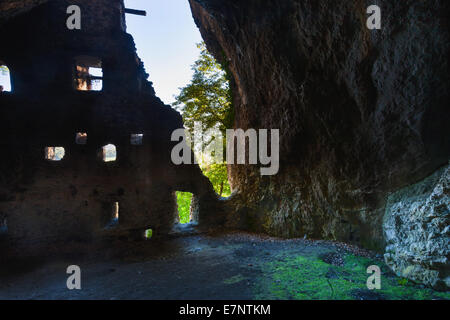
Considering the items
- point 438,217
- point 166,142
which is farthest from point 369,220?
point 166,142

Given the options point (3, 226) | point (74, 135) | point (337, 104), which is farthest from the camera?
point (74, 135)

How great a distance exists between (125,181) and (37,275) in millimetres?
3651

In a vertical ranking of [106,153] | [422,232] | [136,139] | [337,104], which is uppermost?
[337,104]

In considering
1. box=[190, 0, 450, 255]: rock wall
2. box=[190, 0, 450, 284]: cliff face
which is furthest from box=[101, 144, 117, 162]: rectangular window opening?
box=[190, 0, 450, 284]: cliff face

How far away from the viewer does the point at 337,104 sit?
7012 mm

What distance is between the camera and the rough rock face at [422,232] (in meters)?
4.27

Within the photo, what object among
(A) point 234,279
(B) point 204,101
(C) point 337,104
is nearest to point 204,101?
(B) point 204,101

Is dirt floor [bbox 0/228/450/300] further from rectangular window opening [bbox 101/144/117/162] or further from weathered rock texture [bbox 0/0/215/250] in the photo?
rectangular window opening [bbox 101/144/117/162]

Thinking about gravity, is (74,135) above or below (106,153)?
above

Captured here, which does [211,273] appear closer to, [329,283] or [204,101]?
[329,283]

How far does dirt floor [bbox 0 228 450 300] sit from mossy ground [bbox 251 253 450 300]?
0.05 ft

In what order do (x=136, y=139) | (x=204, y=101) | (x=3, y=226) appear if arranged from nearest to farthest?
1. (x=3, y=226)
2. (x=136, y=139)
3. (x=204, y=101)

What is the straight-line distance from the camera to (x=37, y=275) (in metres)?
6.35

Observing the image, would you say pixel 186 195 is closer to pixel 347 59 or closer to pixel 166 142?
pixel 166 142
